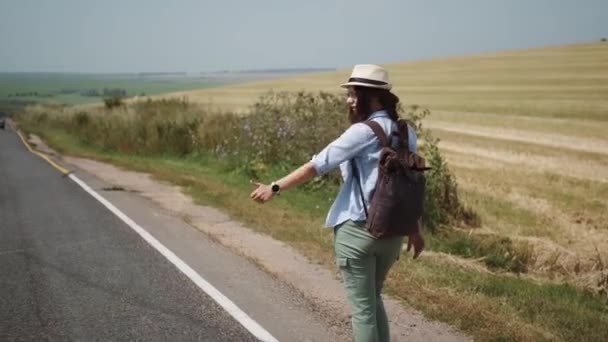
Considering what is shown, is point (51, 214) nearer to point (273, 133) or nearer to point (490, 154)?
point (273, 133)

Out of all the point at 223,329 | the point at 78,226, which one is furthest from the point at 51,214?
the point at 223,329

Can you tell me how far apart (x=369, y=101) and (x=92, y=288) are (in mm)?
3893

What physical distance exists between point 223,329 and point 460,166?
12348 millimetres

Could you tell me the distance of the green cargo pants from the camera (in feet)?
11.2

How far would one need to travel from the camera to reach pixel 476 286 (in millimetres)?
6219

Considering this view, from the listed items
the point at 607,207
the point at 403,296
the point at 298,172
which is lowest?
the point at 607,207

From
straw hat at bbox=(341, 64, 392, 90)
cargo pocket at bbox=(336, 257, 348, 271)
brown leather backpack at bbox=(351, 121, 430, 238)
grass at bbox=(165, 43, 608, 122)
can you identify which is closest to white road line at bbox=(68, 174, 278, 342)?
cargo pocket at bbox=(336, 257, 348, 271)

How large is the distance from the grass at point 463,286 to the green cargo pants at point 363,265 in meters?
1.52

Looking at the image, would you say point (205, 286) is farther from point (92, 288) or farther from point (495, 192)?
point (495, 192)

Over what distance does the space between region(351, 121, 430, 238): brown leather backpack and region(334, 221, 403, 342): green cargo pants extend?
11 cm

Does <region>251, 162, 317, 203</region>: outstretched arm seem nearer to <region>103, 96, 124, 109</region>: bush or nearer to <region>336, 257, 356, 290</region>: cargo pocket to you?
<region>336, 257, 356, 290</region>: cargo pocket

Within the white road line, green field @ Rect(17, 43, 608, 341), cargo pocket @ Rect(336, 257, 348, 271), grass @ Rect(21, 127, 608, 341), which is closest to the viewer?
cargo pocket @ Rect(336, 257, 348, 271)

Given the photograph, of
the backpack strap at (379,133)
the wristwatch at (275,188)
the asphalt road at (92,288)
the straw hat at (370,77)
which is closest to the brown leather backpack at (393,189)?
the backpack strap at (379,133)

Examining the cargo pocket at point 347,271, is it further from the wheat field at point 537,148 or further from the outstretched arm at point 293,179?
the wheat field at point 537,148
